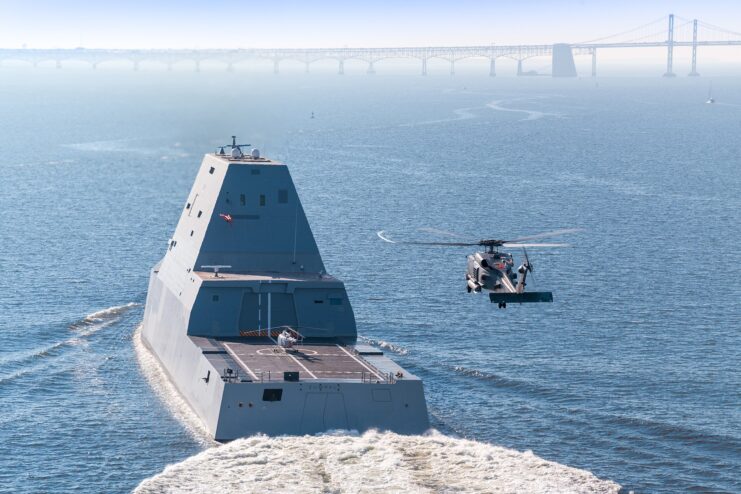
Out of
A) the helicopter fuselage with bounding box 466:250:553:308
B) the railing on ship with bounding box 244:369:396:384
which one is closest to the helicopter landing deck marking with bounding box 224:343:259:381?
the railing on ship with bounding box 244:369:396:384

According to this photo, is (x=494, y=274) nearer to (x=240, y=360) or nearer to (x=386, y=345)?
(x=240, y=360)

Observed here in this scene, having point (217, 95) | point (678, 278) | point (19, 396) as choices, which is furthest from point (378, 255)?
point (217, 95)

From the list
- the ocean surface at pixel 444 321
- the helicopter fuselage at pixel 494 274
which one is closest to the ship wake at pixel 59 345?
the ocean surface at pixel 444 321

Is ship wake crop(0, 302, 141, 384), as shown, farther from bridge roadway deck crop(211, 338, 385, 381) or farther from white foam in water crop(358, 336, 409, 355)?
white foam in water crop(358, 336, 409, 355)

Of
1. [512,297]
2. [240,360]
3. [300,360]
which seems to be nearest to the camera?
[512,297]

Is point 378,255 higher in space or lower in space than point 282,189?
lower

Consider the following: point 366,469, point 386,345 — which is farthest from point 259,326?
point 366,469

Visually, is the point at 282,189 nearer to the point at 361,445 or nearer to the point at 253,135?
the point at 361,445
